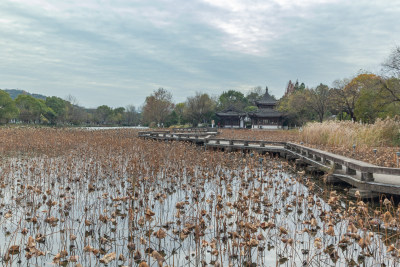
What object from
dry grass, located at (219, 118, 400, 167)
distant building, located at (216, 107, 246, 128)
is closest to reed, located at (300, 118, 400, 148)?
dry grass, located at (219, 118, 400, 167)

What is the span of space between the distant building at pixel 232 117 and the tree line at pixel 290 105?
155 centimetres

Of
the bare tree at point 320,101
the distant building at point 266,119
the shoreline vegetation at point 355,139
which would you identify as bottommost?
the shoreline vegetation at point 355,139

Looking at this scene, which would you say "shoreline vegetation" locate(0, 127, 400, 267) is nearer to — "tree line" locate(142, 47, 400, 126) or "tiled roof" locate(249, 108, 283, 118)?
"tree line" locate(142, 47, 400, 126)

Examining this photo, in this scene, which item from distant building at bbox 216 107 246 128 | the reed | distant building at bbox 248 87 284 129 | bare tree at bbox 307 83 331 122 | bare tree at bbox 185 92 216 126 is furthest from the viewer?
bare tree at bbox 185 92 216 126

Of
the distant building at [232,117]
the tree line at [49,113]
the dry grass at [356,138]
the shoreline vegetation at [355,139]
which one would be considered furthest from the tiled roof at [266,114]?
the tree line at [49,113]

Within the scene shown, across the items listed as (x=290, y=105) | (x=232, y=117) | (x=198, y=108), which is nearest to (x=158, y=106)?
(x=198, y=108)

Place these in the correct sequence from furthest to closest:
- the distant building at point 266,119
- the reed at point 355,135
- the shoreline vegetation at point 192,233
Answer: the distant building at point 266,119, the reed at point 355,135, the shoreline vegetation at point 192,233

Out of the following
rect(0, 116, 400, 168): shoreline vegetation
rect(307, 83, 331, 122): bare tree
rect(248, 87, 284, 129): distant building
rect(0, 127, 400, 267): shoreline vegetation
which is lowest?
rect(0, 127, 400, 267): shoreline vegetation

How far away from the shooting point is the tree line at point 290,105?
2764cm

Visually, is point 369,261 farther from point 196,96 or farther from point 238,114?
point 196,96

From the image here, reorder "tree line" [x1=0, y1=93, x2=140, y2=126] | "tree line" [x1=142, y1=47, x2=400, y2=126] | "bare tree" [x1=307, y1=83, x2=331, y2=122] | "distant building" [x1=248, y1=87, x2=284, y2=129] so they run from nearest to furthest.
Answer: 1. "tree line" [x1=142, y1=47, x2=400, y2=126]
2. "bare tree" [x1=307, y1=83, x2=331, y2=122]
3. "tree line" [x1=0, y1=93, x2=140, y2=126]
4. "distant building" [x1=248, y1=87, x2=284, y2=129]

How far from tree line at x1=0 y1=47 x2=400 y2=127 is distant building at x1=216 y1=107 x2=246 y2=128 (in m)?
1.55

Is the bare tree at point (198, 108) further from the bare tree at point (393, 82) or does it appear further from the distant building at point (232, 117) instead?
the bare tree at point (393, 82)

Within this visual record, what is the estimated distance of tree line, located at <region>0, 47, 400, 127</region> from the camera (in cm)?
2764
